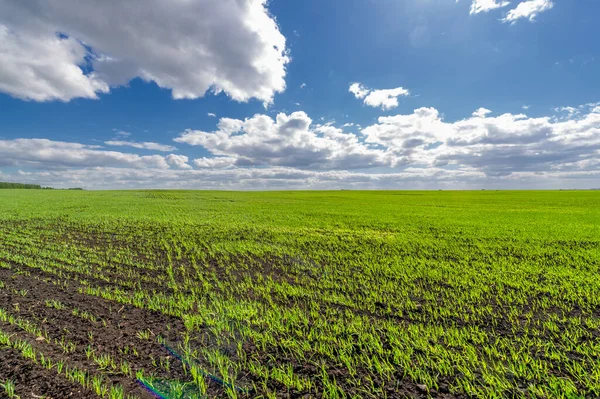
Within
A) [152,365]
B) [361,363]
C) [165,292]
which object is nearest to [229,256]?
[165,292]

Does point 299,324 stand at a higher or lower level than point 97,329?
lower

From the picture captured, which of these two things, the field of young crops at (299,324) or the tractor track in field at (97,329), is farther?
the tractor track in field at (97,329)

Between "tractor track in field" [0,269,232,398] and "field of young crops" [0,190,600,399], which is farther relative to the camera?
"tractor track in field" [0,269,232,398]

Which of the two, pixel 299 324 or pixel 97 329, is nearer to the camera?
pixel 97 329

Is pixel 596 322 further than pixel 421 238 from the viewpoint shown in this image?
No

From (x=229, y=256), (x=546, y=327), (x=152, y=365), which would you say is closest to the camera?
(x=152, y=365)

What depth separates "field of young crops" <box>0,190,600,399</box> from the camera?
13.2ft

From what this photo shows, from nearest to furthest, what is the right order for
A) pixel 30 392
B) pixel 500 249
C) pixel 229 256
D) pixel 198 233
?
1. pixel 30 392
2. pixel 229 256
3. pixel 500 249
4. pixel 198 233

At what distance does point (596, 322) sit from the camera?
19.0 feet

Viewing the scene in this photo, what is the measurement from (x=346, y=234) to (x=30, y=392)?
1499 cm

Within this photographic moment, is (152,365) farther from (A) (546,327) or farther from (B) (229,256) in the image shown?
(A) (546,327)

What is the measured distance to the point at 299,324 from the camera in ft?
18.9

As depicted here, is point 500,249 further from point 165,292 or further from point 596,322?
point 165,292

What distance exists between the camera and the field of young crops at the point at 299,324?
403 cm
